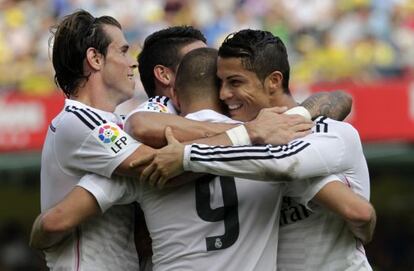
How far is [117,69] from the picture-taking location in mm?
5344

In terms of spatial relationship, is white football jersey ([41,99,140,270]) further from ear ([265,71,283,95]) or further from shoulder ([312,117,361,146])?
shoulder ([312,117,361,146])

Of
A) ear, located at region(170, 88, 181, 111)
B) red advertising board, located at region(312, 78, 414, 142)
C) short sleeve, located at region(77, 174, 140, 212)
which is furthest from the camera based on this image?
red advertising board, located at region(312, 78, 414, 142)

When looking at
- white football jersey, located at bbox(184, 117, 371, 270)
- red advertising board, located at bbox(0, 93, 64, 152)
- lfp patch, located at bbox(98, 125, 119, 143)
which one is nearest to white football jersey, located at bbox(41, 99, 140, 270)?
lfp patch, located at bbox(98, 125, 119, 143)

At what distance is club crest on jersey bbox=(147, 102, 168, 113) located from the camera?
507cm

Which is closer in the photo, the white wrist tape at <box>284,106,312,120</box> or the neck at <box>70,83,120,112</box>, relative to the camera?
the white wrist tape at <box>284,106,312,120</box>

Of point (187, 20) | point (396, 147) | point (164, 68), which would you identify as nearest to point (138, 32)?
point (187, 20)

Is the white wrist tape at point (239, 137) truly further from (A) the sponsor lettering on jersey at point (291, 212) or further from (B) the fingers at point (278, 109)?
(A) the sponsor lettering on jersey at point (291, 212)

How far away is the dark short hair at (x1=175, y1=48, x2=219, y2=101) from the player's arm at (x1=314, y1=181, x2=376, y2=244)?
0.65 meters

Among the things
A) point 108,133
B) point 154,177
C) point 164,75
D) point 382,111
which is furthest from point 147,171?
point 382,111

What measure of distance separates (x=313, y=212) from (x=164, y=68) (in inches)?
46.6

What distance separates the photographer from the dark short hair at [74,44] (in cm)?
525

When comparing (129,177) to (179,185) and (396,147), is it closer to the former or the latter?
(179,185)

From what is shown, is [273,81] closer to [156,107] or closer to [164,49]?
[156,107]

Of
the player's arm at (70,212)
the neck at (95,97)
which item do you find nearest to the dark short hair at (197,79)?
the neck at (95,97)
